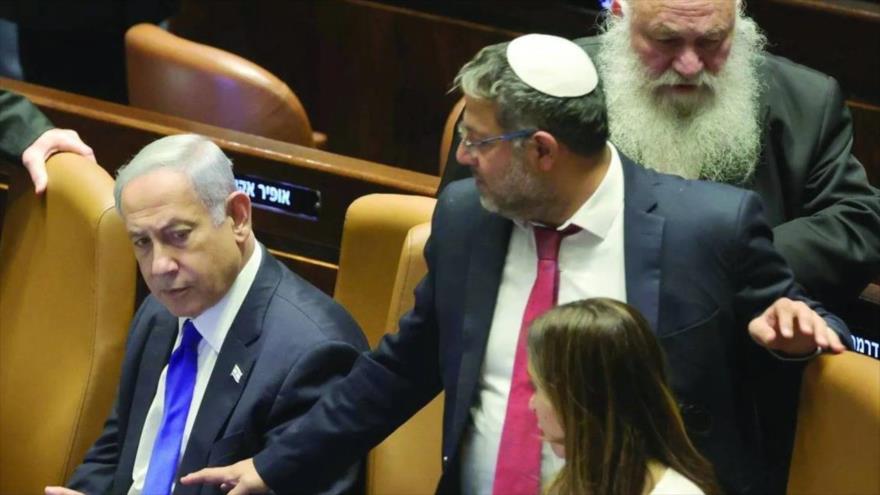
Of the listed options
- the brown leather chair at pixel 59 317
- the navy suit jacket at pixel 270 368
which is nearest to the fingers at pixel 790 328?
the navy suit jacket at pixel 270 368

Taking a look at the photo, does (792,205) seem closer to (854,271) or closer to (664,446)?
(854,271)

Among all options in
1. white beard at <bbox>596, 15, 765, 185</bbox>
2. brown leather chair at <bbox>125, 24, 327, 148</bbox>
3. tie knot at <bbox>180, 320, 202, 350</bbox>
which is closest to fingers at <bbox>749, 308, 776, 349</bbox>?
white beard at <bbox>596, 15, 765, 185</bbox>

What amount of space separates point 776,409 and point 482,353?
28 cm

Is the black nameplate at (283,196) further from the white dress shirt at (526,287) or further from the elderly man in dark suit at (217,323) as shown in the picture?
the white dress shirt at (526,287)

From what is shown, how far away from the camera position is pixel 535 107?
4.43 ft

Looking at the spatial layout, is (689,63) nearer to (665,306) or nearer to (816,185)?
(816,185)

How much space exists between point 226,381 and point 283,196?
0.47 meters

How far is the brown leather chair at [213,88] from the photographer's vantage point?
2.25 meters

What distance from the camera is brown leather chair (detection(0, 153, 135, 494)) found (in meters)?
1.85

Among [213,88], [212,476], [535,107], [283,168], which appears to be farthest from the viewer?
[213,88]

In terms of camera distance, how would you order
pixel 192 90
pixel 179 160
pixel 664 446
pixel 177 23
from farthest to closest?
pixel 177 23, pixel 192 90, pixel 179 160, pixel 664 446

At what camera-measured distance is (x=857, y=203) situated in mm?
1654

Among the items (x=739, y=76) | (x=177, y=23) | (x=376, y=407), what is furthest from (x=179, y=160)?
(x=177, y=23)

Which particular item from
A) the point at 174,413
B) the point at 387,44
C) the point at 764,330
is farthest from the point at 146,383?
the point at 387,44
